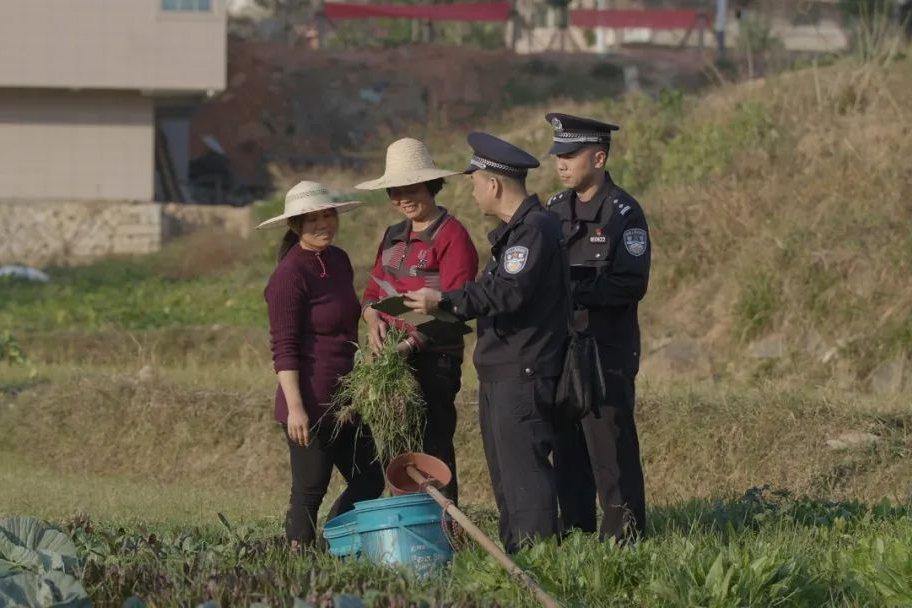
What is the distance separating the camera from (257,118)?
34.1 meters

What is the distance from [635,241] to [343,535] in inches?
72.8

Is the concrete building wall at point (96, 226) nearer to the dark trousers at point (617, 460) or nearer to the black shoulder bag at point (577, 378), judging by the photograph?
the dark trousers at point (617, 460)

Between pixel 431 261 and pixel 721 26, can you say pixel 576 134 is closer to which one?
pixel 431 261

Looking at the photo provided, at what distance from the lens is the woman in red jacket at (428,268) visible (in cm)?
709

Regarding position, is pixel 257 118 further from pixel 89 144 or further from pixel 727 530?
pixel 727 530

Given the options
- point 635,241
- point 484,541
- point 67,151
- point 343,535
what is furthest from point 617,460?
point 67,151

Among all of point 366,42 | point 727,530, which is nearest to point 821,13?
point 366,42

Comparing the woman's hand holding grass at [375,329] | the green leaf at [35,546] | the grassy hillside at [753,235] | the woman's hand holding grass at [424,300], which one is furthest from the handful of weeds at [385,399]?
the grassy hillside at [753,235]

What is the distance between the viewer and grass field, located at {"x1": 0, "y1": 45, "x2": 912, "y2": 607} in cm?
597

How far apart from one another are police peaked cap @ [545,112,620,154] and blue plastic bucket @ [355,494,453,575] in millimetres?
1770

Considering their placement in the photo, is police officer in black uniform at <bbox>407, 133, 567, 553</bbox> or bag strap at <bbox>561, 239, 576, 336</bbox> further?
bag strap at <bbox>561, 239, 576, 336</bbox>

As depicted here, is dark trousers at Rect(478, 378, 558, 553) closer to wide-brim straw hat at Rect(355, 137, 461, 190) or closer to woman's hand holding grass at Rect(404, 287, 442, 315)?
woman's hand holding grass at Rect(404, 287, 442, 315)

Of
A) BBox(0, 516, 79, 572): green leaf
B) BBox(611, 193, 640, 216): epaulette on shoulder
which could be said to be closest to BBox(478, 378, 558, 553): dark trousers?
BBox(611, 193, 640, 216): epaulette on shoulder

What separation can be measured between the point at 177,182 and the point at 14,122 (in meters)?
3.47
